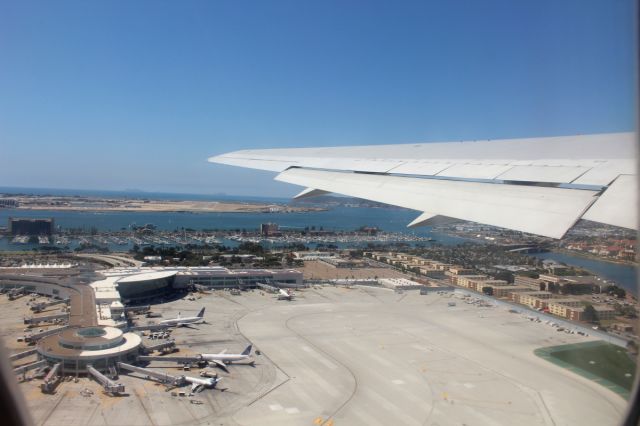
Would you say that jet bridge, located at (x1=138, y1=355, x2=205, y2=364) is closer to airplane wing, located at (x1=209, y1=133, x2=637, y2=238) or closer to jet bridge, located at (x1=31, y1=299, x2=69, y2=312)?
jet bridge, located at (x1=31, y1=299, x2=69, y2=312)

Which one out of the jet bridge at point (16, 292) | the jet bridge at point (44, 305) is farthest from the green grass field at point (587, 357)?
the jet bridge at point (16, 292)

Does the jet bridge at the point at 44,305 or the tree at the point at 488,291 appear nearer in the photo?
the jet bridge at the point at 44,305

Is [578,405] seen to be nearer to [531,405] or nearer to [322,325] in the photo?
[531,405]

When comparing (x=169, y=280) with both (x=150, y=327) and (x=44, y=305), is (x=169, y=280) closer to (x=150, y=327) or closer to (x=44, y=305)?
(x=44, y=305)

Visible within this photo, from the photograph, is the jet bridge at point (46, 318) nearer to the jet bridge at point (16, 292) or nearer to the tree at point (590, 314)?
the jet bridge at point (16, 292)

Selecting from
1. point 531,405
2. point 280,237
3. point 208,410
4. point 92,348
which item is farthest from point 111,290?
point 280,237

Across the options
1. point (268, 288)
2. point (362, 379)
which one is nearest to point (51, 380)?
point (362, 379)
